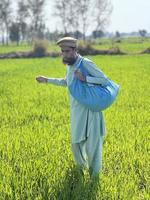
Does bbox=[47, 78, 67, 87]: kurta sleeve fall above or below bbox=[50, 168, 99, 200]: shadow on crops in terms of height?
above

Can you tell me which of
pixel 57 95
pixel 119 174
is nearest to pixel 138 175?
pixel 119 174

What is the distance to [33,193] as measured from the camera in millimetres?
4035

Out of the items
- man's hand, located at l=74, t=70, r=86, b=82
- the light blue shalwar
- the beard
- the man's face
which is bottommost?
the light blue shalwar

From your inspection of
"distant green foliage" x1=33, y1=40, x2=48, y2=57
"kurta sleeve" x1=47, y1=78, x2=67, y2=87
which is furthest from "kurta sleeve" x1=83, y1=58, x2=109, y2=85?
"distant green foliage" x1=33, y1=40, x2=48, y2=57

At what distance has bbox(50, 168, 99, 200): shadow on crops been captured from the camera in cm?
398

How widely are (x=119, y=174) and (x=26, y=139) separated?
6.17 feet

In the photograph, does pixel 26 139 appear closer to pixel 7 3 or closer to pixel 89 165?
pixel 89 165

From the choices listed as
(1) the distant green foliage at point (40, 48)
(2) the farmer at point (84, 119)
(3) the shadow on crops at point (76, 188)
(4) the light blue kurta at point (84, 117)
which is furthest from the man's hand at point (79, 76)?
(1) the distant green foliage at point (40, 48)

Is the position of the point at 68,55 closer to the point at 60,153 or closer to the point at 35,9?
the point at 60,153

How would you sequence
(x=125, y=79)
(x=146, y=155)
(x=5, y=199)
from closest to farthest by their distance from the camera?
1. (x=5, y=199)
2. (x=146, y=155)
3. (x=125, y=79)

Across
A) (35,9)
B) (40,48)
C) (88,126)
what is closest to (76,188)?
(88,126)

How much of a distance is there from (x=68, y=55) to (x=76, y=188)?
126 centimetres

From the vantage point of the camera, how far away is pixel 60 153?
5340 mm

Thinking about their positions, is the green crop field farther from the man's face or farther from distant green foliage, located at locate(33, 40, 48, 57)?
distant green foliage, located at locate(33, 40, 48, 57)
